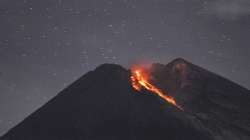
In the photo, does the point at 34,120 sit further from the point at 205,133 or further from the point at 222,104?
the point at 222,104

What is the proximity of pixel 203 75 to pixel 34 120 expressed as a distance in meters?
35.7

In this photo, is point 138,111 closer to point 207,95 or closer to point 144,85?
point 144,85

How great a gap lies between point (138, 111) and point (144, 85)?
1468cm

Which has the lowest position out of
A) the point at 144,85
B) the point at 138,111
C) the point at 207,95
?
the point at 207,95

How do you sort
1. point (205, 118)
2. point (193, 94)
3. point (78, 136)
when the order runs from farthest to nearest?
point (193, 94) < point (205, 118) < point (78, 136)

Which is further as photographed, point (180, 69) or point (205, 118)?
point (180, 69)

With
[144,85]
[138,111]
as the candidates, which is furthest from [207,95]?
[138,111]

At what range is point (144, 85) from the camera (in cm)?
8419

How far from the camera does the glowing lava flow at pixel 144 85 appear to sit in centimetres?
8019

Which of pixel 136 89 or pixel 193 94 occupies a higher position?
pixel 136 89

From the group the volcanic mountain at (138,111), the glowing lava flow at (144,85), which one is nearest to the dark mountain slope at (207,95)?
the volcanic mountain at (138,111)

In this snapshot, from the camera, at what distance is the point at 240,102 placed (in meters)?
88.4

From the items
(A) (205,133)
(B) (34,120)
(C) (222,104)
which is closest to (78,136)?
(B) (34,120)

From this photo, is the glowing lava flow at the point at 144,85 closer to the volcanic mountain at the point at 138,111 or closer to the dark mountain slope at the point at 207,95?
the volcanic mountain at the point at 138,111
